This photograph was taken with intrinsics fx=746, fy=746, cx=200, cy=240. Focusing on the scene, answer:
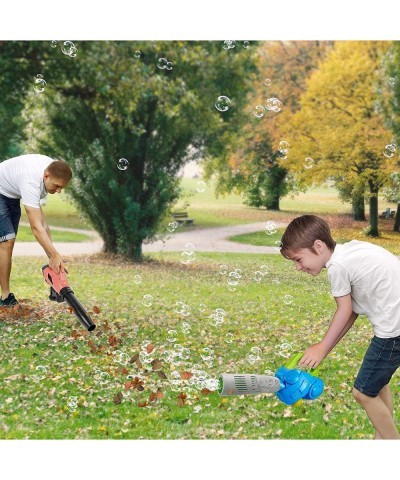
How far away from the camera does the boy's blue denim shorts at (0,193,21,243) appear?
3.58 metres

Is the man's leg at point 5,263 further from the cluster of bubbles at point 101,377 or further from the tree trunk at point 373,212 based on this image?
the tree trunk at point 373,212

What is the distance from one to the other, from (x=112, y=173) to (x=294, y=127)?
156 centimetres

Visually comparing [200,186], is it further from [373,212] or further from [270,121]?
[373,212]

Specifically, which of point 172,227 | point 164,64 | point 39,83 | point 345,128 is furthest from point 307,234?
point 164,64

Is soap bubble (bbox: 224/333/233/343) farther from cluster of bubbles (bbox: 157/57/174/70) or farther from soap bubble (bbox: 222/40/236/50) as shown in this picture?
cluster of bubbles (bbox: 157/57/174/70)

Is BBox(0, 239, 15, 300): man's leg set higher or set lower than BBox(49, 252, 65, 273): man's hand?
lower

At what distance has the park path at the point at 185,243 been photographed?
470 centimetres

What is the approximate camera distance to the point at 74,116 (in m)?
5.43

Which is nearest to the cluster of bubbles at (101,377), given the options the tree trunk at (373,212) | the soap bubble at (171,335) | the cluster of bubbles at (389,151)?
the soap bubble at (171,335)

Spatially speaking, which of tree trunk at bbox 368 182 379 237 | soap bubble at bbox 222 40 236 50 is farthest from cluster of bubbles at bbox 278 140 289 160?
soap bubble at bbox 222 40 236 50

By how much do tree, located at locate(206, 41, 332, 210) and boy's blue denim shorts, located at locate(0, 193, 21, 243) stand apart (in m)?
1.52

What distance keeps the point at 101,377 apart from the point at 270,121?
6.70ft

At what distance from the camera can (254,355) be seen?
376 centimetres

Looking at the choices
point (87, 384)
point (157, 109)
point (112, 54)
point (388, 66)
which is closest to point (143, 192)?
point (157, 109)
